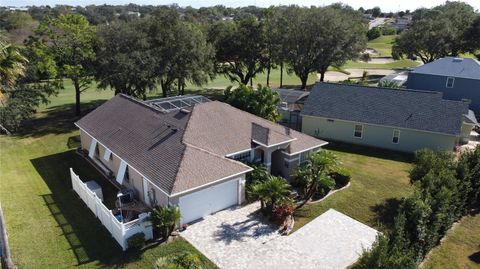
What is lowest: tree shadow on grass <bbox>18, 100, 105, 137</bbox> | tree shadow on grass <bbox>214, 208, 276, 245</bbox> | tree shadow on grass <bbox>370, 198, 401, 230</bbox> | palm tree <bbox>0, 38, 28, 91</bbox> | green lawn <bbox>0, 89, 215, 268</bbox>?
green lawn <bbox>0, 89, 215, 268</bbox>

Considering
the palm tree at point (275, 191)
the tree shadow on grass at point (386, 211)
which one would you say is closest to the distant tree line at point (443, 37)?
the tree shadow on grass at point (386, 211)

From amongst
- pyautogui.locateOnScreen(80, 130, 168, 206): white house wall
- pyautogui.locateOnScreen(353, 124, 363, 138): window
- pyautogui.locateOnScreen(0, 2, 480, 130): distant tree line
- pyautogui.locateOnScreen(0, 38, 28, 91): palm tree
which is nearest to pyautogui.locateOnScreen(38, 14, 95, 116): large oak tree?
pyautogui.locateOnScreen(0, 2, 480, 130): distant tree line

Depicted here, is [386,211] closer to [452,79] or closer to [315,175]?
[315,175]

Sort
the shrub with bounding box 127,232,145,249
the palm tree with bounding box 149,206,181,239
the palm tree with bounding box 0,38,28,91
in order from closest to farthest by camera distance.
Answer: the palm tree with bounding box 0,38,28,91 < the shrub with bounding box 127,232,145,249 < the palm tree with bounding box 149,206,181,239

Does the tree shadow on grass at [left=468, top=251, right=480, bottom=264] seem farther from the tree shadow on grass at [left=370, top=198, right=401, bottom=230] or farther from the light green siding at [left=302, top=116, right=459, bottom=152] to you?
the light green siding at [left=302, top=116, right=459, bottom=152]

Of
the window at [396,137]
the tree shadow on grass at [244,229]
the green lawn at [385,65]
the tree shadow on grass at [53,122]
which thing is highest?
the green lawn at [385,65]

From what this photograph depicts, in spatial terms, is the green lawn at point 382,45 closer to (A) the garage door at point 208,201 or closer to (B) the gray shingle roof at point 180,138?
(B) the gray shingle roof at point 180,138
